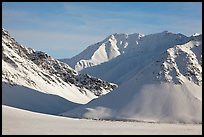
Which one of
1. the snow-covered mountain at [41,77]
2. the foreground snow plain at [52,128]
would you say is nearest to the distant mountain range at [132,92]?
the snow-covered mountain at [41,77]

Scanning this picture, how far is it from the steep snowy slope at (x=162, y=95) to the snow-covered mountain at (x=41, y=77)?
29915 mm

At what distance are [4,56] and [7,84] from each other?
51.0ft

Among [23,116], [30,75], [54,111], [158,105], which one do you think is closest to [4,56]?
[30,75]

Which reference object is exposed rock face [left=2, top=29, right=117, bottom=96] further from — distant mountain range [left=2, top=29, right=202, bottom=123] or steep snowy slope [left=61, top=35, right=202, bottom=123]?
steep snowy slope [left=61, top=35, right=202, bottom=123]

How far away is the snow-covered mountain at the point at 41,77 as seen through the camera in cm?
11106

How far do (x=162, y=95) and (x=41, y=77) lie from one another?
54.1 meters

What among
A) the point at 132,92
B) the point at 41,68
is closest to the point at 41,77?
the point at 41,68

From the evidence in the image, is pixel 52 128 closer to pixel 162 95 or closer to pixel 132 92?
pixel 162 95

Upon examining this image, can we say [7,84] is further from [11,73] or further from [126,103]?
[126,103]

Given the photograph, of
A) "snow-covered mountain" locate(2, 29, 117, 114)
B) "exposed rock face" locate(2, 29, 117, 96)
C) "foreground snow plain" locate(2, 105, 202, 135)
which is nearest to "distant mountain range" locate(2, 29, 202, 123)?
"snow-covered mountain" locate(2, 29, 117, 114)

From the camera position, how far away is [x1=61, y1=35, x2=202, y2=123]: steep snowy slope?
70.6 metres

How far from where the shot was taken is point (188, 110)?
2817 inches

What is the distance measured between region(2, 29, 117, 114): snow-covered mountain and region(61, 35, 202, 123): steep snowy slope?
29.9 m

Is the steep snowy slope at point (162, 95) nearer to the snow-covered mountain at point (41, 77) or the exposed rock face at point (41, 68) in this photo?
the snow-covered mountain at point (41, 77)
